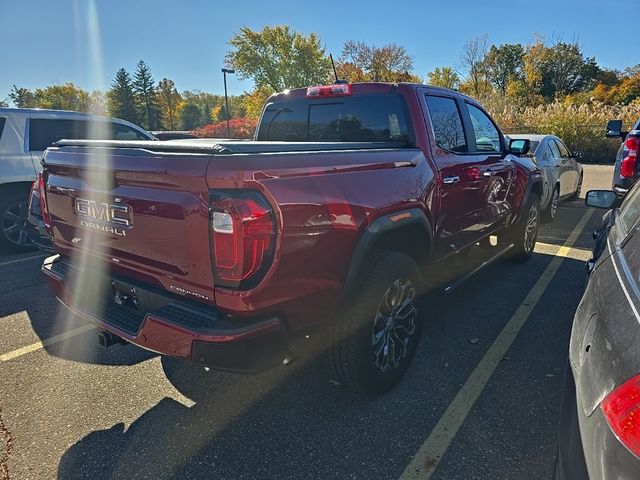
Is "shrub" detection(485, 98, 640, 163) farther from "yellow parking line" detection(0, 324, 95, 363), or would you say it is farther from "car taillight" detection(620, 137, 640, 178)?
"yellow parking line" detection(0, 324, 95, 363)

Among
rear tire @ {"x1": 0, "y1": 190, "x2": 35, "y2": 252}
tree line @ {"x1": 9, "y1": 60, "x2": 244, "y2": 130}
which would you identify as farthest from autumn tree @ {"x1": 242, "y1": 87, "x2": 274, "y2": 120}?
rear tire @ {"x1": 0, "y1": 190, "x2": 35, "y2": 252}

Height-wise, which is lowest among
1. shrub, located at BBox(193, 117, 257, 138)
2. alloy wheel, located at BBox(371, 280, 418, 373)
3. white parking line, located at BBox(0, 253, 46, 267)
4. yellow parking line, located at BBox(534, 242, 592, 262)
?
yellow parking line, located at BBox(534, 242, 592, 262)

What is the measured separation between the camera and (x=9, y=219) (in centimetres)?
625

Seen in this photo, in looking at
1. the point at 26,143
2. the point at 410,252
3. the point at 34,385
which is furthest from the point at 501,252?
the point at 26,143

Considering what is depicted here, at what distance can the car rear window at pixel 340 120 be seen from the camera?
11.0ft

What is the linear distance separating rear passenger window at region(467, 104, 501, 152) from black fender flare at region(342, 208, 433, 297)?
1731 millimetres

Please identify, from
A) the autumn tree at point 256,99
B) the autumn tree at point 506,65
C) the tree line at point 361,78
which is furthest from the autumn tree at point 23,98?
the autumn tree at point 506,65

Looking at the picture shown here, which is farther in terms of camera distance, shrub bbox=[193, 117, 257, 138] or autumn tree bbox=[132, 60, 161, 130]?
autumn tree bbox=[132, 60, 161, 130]

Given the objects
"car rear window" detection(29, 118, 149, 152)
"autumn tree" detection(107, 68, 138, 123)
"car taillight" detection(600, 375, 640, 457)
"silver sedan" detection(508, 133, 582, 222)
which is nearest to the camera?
"car taillight" detection(600, 375, 640, 457)

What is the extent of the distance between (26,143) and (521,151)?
6.55 metres

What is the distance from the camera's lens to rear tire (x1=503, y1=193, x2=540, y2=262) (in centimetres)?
512

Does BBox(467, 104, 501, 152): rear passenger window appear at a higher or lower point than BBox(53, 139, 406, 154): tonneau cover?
higher

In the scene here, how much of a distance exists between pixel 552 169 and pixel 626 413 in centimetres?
766

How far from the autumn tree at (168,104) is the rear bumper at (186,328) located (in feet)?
261
